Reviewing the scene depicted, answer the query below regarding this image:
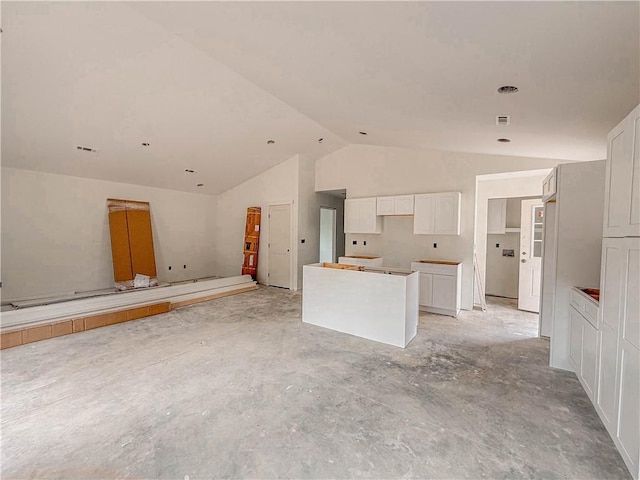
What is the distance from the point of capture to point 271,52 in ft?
8.69

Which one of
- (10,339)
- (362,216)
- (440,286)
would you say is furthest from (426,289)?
(10,339)

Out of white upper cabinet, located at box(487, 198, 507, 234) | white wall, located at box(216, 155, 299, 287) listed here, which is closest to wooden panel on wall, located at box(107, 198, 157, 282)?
white wall, located at box(216, 155, 299, 287)

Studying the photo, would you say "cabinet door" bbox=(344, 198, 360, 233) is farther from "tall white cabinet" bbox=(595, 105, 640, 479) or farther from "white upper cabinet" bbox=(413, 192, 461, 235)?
"tall white cabinet" bbox=(595, 105, 640, 479)

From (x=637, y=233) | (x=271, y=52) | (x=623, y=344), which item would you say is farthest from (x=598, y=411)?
(x=271, y=52)

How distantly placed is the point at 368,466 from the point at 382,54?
2.88 metres

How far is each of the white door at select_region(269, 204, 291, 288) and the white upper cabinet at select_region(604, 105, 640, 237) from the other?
5.41 metres

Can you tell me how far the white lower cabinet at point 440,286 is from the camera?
4621mm

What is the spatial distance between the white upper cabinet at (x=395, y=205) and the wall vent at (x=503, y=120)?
233cm

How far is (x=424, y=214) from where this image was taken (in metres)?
5.13

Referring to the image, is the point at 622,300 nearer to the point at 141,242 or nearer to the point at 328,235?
the point at 328,235

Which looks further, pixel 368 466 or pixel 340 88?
pixel 340 88

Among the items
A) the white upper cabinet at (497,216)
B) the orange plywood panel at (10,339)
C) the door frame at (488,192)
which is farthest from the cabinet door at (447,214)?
the orange plywood panel at (10,339)

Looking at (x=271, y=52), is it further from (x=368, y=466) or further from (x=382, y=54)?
(x=368, y=466)

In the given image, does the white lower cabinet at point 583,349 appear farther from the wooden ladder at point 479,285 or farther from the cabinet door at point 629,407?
the wooden ladder at point 479,285
